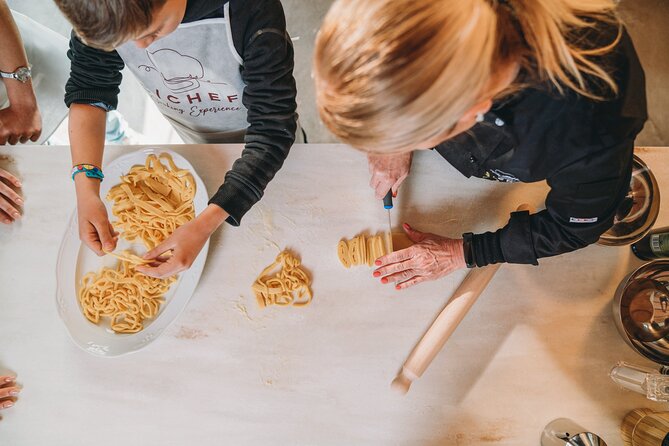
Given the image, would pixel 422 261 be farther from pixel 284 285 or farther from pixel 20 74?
pixel 20 74

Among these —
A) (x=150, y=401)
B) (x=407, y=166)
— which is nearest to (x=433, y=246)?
(x=407, y=166)

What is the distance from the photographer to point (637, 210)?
1.09 meters

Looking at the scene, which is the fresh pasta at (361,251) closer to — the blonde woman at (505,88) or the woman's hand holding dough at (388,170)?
the woman's hand holding dough at (388,170)

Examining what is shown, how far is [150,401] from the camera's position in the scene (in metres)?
1.13

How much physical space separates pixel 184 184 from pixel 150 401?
1.83 feet

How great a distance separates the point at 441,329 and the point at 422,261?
0.17 metres

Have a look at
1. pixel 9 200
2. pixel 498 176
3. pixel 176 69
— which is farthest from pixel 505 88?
pixel 9 200

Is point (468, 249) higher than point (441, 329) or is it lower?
higher

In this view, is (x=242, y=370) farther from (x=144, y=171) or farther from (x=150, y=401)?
(x=144, y=171)

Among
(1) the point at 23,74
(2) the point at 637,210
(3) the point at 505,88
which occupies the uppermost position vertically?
(3) the point at 505,88

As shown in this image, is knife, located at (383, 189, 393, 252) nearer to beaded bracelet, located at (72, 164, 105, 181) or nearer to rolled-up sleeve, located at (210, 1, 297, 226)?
rolled-up sleeve, located at (210, 1, 297, 226)

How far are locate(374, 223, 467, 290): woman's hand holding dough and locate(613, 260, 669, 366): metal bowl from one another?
0.39 metres

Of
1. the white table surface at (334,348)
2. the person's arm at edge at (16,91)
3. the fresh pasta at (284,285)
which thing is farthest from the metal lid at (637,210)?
the person's arm at edge at (16,91)

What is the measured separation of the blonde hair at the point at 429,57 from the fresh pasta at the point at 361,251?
0.49 m
